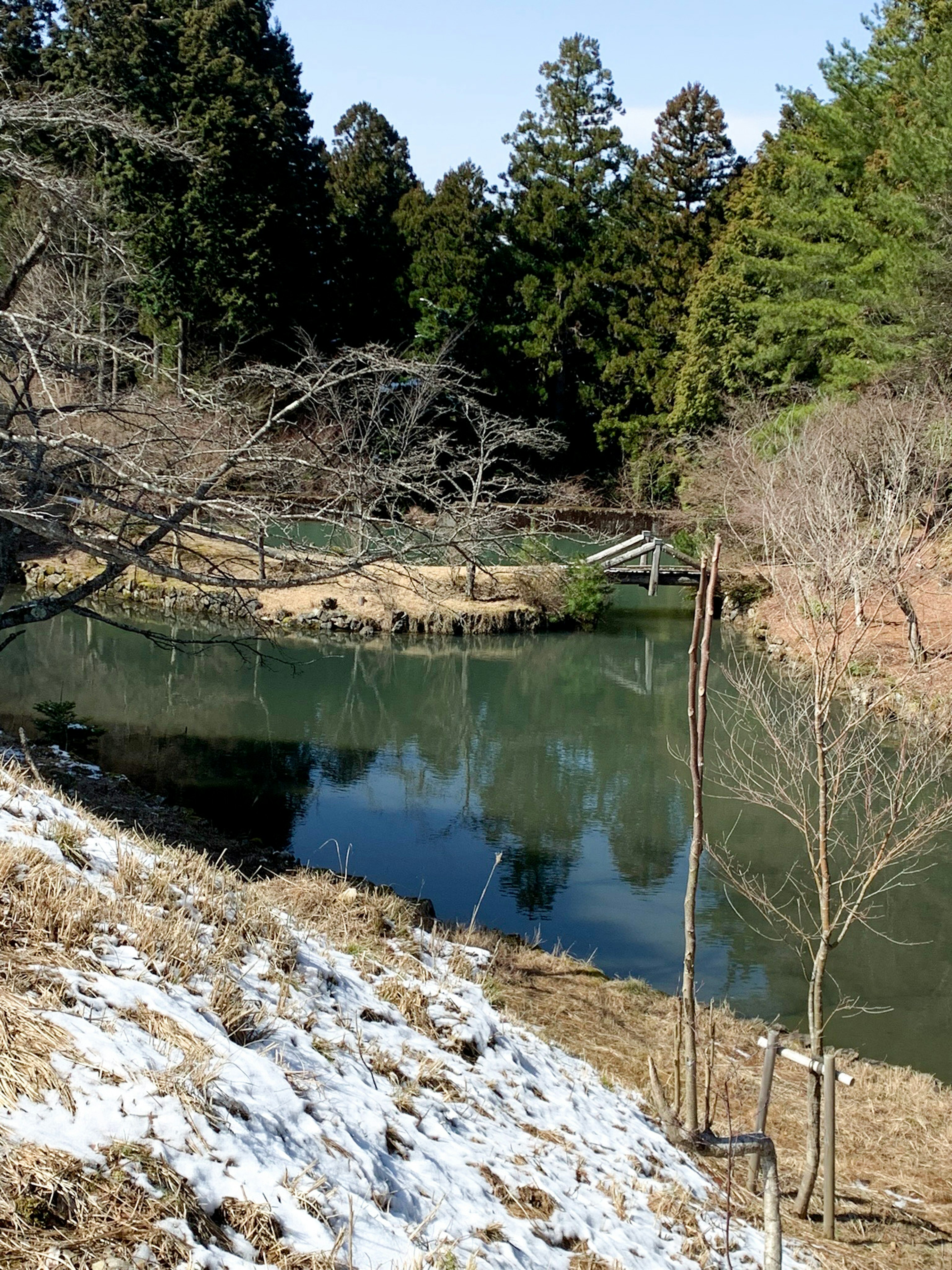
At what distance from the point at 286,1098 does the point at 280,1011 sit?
0.55 meters

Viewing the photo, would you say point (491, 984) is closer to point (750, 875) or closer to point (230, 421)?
point (750, 875)

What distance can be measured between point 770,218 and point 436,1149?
29.5 m

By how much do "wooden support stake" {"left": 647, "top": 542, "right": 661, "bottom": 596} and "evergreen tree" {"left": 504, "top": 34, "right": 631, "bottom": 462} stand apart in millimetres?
12811

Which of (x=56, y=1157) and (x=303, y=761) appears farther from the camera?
(x=303, y=761)

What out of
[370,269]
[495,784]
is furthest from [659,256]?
[495,784]

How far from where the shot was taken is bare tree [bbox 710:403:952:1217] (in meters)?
5.09

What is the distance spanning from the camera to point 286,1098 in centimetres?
287

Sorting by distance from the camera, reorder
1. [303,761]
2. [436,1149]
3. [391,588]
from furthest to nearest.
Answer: [391,588], [303,761], [436,1149]

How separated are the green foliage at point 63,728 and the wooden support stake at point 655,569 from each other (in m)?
12.6

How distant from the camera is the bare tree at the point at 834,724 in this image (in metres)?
5.09

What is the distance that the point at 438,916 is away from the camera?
8.09 metres

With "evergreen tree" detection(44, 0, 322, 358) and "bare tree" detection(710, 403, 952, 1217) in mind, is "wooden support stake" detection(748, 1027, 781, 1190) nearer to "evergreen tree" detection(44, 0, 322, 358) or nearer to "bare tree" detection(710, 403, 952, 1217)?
"bare tree" detection(710, 403, 952, 1217)

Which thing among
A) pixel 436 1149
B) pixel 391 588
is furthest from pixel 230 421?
pixel 391 588

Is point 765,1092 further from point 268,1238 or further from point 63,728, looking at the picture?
point 63,728
